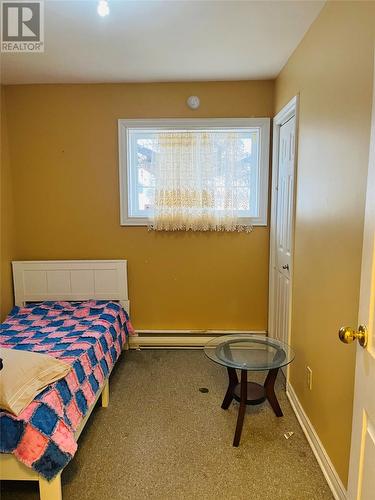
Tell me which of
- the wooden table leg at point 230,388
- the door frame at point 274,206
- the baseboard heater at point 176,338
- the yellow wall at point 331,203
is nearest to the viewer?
the yellow wall at point 331,203

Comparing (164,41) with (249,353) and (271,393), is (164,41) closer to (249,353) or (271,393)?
(249,353)

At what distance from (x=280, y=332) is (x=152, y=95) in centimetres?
243

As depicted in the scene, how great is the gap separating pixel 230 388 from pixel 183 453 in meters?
0.54

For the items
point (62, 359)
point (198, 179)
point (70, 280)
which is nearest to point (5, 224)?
point (70, 280)

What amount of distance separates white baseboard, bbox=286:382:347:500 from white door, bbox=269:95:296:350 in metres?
0.48

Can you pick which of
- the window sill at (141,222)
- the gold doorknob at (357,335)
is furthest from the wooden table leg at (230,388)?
the window sill at (141,222)

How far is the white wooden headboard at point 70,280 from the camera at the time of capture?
3.29 metres

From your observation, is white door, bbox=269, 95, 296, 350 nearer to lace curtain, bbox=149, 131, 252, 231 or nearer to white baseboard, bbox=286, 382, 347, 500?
lace curtain, bbox=149, 131, 252, 231

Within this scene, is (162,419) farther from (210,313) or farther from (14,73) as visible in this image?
(14,73)

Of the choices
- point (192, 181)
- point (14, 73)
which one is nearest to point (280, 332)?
point (192, 181)

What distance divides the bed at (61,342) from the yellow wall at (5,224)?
8cm

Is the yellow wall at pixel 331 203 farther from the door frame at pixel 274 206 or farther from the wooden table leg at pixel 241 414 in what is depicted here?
the wooden table leg at pixel 241 414

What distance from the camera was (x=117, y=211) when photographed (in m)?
3.33

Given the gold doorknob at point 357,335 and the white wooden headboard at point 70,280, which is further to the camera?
the white wooden headboard at point 70,280
